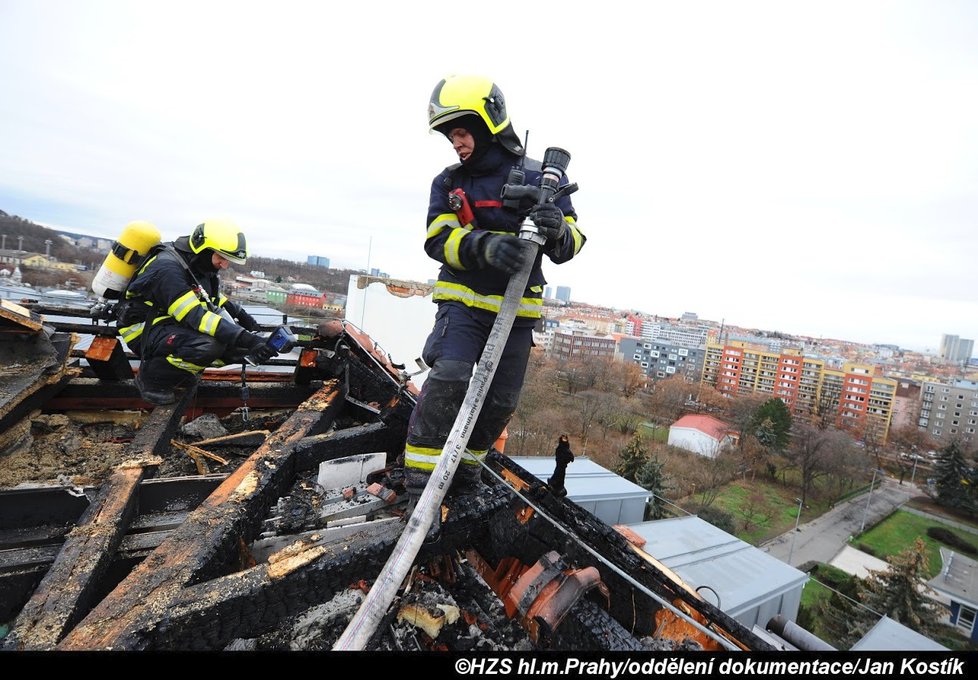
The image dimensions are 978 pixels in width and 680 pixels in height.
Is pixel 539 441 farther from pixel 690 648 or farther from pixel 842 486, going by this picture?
pixel 690 648

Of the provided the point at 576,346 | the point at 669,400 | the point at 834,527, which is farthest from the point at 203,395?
the point at 576,346

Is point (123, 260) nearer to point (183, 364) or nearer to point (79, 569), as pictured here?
point (183, 364)

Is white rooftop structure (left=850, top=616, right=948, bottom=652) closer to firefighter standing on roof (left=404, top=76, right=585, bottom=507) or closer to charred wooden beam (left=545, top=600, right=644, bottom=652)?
charred wooden beam (left=545, top=600, right=644, bottom=652)

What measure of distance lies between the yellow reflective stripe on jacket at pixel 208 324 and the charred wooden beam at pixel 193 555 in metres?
1.21

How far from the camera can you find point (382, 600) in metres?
1.70

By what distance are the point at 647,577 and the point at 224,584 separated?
5.24 ft

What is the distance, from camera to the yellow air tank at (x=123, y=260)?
3920 millimetres

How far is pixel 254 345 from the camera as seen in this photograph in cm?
384

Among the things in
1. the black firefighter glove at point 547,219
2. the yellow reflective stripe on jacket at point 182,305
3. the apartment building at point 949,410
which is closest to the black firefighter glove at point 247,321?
the yellow reflective stripe on jacket at point 182,305

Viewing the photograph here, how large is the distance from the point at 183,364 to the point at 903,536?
A: 61.6 metres

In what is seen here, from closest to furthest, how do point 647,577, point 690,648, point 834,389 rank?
point 690,648 < point 647,577 < point 834,389

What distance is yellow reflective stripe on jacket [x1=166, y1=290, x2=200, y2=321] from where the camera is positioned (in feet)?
12.1
